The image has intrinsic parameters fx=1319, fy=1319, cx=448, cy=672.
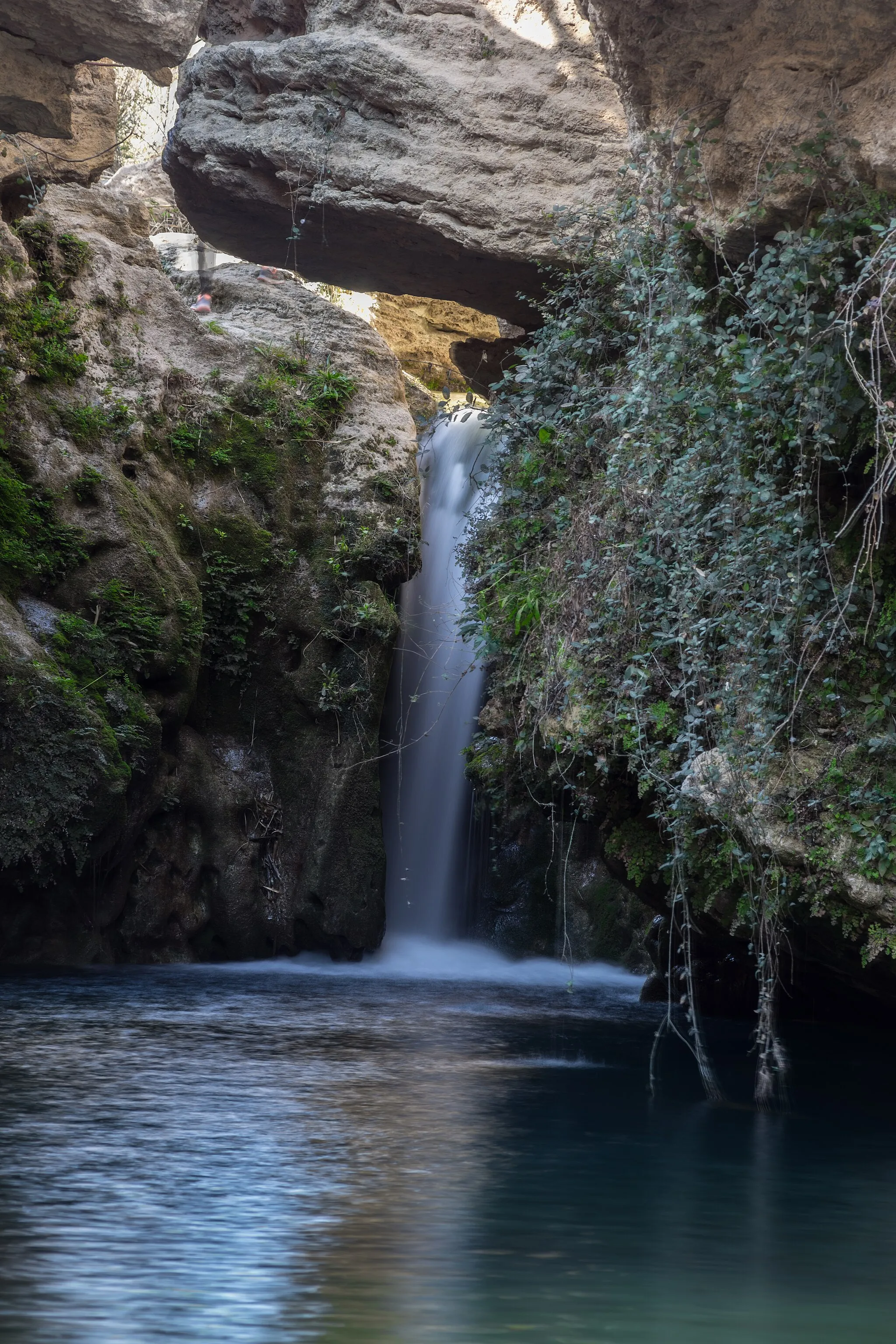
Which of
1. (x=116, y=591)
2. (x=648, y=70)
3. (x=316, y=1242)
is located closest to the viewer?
(x=316, y=1242)

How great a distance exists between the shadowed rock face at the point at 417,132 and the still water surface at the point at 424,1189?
255 inches

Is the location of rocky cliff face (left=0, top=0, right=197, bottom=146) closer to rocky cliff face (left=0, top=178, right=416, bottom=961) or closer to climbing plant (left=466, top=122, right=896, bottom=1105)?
rocky cliff face (left=0, top=178, right=416, bottom=961)

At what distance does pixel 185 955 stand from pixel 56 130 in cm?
698

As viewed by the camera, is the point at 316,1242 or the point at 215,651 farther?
the point at 215,651

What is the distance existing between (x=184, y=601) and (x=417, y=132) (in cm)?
445

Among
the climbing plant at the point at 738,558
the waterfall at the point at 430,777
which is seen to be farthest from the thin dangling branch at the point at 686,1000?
the waterfall at the point at 430,777

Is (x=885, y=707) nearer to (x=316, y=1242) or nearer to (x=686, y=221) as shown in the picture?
(x=686, y=221)

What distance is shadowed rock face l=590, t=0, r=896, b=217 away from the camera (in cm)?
523

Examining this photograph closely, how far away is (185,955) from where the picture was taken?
12.0 meters

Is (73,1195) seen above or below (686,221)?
below

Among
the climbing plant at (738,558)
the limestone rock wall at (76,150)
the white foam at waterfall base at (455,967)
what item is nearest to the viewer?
the climbing plant at (738,558)

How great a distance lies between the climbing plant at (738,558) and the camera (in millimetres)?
A: 5418

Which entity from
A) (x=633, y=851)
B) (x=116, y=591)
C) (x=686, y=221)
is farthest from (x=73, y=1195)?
(x=116, y=591)

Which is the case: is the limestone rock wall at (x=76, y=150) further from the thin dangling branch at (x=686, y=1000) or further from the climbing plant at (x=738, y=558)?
the thin dangling branch at (x=686, y=1000)
